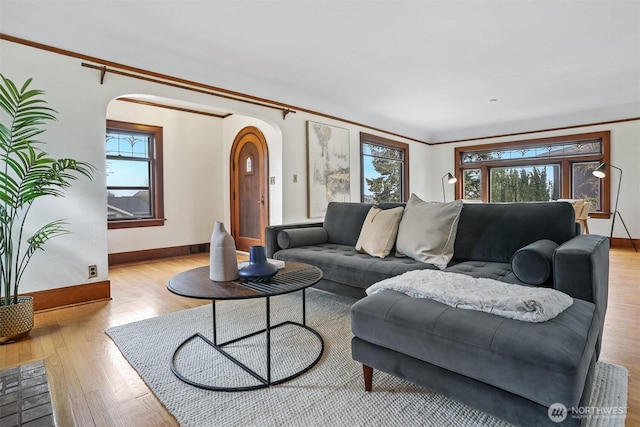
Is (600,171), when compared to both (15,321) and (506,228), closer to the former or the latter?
(506,228)

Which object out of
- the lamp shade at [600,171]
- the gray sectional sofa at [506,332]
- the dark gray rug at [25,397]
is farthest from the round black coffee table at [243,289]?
the lamp shade at [600,171]

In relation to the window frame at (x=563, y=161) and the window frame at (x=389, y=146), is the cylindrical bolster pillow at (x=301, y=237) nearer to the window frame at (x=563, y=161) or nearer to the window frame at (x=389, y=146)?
the window frame at (x=389, y=146)

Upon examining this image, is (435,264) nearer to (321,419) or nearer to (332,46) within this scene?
(321,419)

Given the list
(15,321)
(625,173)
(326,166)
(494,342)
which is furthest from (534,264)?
(625,173)

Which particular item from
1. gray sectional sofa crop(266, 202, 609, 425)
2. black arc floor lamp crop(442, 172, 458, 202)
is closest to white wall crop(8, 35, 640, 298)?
black arc floor lamp crop(442, 172, 458, 202)

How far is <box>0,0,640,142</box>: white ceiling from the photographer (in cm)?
261

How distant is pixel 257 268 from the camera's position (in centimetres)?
179

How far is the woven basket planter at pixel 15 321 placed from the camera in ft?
6.99

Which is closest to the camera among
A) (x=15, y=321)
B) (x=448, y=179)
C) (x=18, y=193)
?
(x=15, y=321)

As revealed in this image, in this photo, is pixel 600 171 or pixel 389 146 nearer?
pixel 600 171

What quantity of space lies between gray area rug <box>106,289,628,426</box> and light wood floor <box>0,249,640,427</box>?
0.24 feet

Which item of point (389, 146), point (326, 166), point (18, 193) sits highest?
point (389, 146)

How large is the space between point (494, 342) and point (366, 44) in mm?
2915

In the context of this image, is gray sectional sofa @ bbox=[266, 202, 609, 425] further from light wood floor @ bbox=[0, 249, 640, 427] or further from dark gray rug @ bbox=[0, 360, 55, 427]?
dark gray rug @ bbox=[0, 360, 55, 427]
